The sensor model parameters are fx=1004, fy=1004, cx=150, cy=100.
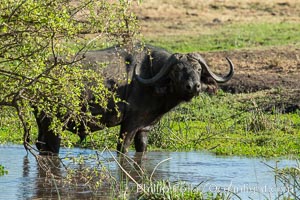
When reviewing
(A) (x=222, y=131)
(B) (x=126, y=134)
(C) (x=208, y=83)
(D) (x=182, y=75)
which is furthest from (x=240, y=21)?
(B) (x=126, y=134)

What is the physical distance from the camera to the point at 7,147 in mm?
15422

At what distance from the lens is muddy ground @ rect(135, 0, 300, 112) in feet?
69.7

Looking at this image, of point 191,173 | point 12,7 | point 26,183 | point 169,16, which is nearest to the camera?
point 12,7

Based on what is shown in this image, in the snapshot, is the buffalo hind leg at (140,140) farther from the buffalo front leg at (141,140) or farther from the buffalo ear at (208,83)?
the buffalo ear at (208,83)

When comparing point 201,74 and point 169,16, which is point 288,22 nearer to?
point 169,16

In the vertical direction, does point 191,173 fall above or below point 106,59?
below

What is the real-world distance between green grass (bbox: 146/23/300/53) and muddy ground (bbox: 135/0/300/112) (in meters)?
0.67

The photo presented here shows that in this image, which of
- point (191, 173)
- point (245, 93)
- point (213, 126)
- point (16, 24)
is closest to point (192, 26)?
point (245, 93)

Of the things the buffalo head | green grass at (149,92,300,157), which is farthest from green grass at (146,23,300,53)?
the buffalo head

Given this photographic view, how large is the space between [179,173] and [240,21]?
18.4m

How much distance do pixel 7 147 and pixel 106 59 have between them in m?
2.28

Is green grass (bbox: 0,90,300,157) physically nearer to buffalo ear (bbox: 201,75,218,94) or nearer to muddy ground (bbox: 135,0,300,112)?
buffalo ear (bbox: 201,75,218,94)

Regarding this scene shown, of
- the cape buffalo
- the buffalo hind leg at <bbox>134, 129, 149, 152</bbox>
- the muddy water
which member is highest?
the cape buffalo

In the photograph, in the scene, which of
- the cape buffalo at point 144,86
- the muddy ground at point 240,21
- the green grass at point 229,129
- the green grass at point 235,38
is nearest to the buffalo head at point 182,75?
the cape buffalo at point 144,86
